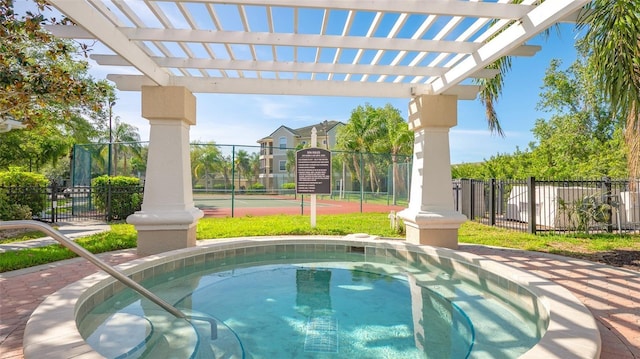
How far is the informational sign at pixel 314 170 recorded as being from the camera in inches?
358

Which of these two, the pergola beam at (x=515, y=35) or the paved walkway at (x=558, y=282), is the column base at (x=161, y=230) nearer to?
the paved walkway at (x=558, y=282)

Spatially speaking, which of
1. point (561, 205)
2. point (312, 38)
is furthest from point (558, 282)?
point (561, 205)

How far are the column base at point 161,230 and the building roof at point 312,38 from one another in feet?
7.41

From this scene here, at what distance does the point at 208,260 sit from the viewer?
5484mm

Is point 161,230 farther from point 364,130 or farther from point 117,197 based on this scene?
point 364,130

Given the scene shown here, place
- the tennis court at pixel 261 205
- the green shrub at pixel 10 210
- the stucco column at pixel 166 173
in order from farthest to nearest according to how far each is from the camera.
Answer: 1. the tennis court at pixel 261 205
2. the green shrub at pixel 10 210
3. the stucco column at pixel 166 173

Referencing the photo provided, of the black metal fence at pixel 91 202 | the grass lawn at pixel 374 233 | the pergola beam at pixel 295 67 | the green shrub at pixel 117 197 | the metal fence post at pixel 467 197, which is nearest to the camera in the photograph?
the grass lawn at pixel 374 233

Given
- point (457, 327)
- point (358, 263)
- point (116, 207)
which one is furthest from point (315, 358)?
point (116, 207)

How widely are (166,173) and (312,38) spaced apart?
10.8 ft

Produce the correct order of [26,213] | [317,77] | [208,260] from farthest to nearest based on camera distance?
[26,213] < [317,77] < [208,260]

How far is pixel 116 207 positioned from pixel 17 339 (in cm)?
995

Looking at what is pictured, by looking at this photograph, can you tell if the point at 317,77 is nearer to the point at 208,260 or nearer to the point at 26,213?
the point at 208,260

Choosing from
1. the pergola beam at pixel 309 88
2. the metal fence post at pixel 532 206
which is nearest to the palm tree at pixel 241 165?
the pergola beam at pixel 309 88

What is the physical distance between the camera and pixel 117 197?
1142 cm
